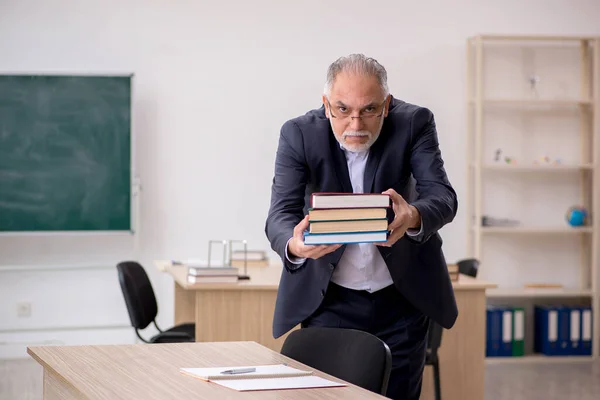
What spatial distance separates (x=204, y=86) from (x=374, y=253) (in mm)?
4322

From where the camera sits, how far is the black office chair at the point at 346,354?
2150mm

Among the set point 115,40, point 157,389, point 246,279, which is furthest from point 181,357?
point 115,40

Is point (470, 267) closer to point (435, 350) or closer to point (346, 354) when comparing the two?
point (435, 350)

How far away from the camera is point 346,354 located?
7.44ft

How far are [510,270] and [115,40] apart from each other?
3.60 meters

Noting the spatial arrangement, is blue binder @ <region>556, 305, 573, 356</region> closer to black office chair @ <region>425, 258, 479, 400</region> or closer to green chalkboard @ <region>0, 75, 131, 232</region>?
black office chair @ <region>425, 258, 479, 400</region>

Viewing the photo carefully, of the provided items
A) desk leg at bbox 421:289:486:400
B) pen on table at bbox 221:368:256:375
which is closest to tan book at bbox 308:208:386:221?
pen on table at bbox 221:368:256:375

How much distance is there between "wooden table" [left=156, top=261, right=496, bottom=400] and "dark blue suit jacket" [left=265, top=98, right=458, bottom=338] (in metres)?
1.69

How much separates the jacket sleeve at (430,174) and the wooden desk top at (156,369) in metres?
0.58

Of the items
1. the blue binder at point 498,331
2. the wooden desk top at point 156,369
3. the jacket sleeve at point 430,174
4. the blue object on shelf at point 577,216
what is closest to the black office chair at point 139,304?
the wooden desk top at point 156,369

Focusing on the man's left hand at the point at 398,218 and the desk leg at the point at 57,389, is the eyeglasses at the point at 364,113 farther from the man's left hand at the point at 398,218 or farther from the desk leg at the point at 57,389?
the desk leg at the point at 57,389

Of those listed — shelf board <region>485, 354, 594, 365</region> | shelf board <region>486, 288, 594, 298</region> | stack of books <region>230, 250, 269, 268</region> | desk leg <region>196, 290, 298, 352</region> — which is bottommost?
shelf board <region>485, 354, 594, 365</region>

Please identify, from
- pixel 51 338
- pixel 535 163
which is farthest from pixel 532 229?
pixel 51 338

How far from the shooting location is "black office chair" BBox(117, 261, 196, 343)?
14.8 feet
